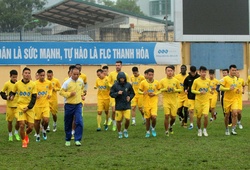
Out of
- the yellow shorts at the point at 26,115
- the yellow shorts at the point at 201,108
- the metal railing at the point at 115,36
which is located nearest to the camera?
the yellow shorts at the point at 26,115

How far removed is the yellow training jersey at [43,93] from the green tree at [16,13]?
59811mm

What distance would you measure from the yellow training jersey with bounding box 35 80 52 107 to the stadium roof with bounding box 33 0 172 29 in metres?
26.8

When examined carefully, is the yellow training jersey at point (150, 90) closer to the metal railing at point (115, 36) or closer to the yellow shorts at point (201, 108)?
the yellow shorts at point (201, 108)

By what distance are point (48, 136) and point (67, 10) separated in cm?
3014

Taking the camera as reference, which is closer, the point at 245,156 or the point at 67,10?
the point at 245,156

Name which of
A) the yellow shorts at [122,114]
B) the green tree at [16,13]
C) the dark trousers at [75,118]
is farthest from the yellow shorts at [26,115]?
the green tree at [16,13]

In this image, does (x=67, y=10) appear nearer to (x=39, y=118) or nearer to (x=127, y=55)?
(x=127, y=55)

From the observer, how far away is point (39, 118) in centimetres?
1797

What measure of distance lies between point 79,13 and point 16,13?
117 ft

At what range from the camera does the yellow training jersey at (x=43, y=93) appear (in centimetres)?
1819

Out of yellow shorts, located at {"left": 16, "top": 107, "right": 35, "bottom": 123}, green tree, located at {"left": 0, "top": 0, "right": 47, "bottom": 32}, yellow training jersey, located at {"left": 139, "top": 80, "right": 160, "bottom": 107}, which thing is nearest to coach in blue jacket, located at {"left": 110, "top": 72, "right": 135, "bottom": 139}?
yellow training jersey, located at {"left": 139, "top": 80, "right": 160, "bottom": 107}

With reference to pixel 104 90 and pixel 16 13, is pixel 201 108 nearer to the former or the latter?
pixel 104 90

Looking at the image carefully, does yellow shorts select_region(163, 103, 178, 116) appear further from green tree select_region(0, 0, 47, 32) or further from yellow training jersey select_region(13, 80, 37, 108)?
green tree select_region(0, 0, 47, 32)

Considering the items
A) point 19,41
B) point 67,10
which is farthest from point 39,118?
point 67,10
